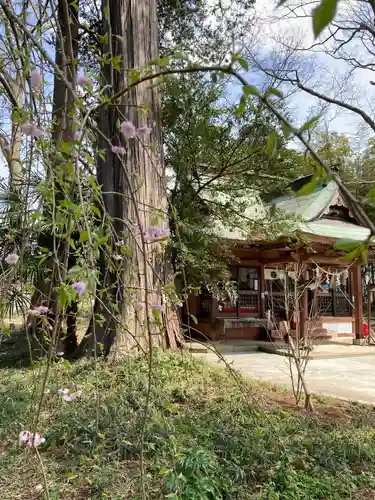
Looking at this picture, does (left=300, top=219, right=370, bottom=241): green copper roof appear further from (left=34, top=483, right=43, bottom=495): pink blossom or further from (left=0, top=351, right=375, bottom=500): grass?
(left=34, top=483, right=43, bottom=495): pink blossom

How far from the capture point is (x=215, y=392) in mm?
4328

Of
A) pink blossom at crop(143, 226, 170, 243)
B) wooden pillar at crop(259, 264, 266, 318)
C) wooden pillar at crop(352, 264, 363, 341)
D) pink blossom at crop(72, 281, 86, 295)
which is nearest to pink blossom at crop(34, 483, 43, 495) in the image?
pink blossom at crop(143, 226, 170, 243)

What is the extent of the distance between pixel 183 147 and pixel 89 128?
5.48 metres

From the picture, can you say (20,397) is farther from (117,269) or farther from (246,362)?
(246,362)

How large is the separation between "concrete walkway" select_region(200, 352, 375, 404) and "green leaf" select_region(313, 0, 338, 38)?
464 cm

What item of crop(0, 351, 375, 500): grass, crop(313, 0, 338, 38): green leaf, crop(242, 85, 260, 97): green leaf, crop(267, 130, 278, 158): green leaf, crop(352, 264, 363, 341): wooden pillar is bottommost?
crop(0, 351, 375, 500): grass

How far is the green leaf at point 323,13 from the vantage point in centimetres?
48

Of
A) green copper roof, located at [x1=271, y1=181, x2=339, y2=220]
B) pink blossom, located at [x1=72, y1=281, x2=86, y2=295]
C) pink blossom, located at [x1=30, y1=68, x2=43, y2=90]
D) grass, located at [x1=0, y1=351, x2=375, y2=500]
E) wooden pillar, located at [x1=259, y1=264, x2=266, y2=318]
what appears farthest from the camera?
wooden pillar, located at [x1=259, y1=264, x2=266, y2=318]

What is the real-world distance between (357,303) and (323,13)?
12.4 meters

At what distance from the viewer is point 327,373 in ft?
24.4

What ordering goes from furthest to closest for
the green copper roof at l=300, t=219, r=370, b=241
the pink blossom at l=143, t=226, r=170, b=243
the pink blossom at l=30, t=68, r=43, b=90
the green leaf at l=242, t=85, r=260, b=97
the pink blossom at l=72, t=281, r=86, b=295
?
the green copper roof at l=300, t=219, r=370, b=241, the pink blossom at l=143, t=226, r=170, b=243, the pink blossom at l=30, t=68, r=43, b=90, the pink blossom at l=72, t=281, r=86, b=295, the green leaf at l=242, t=85, r=260, b=97

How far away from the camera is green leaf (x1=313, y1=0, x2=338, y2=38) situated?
0.48 metres

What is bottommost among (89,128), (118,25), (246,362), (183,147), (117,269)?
(246,362)

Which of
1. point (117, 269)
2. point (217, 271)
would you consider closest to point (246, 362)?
point (217, 271)
